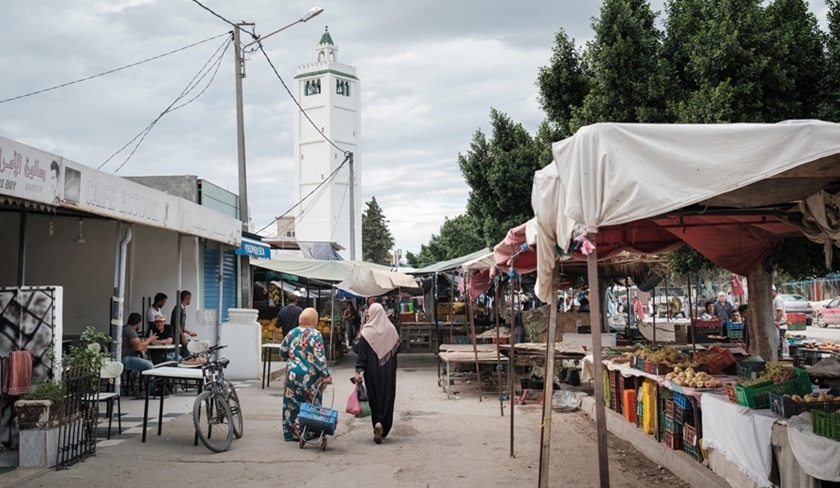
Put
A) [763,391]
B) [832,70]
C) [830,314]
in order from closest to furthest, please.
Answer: [763,391]
[832,70]
[830,314]

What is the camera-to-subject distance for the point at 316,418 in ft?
28.3

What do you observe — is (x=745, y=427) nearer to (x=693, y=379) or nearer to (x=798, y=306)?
(x=693, y=379)

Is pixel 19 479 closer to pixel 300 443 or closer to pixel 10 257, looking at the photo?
pixel 300 443

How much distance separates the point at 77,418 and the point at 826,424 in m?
6.74

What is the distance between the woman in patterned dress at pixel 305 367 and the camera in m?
8.94

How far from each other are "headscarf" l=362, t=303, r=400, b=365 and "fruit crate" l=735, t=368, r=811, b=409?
4.49 m

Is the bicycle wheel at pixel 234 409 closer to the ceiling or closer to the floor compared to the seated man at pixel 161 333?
closer to the floor

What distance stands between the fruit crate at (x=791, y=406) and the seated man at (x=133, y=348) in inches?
322

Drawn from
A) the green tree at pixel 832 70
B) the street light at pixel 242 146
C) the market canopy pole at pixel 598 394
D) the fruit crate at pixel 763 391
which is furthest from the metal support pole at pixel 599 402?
the street light at pixel 242 146

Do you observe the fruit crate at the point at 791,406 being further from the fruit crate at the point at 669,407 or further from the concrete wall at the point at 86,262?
the concrete wall at the point at 86,262

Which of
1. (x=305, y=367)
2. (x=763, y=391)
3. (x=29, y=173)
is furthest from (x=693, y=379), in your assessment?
(x=29, y=173)

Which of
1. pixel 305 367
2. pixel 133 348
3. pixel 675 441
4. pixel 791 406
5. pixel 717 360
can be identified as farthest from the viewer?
pixel 133 348

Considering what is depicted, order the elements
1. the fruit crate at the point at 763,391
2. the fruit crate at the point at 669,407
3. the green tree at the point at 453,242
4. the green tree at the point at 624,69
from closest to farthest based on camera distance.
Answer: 1. the fruit crate at the point at 763,391
2. the fruit crate at the point at 669,407
3. the green tree at the point at 624,69
4. the green tree at the point at 453,242

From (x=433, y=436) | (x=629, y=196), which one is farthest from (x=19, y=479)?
(x=629, y=196)
